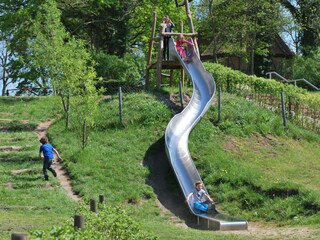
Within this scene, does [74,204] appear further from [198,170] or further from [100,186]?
[198,170]

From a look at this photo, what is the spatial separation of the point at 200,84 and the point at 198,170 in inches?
269

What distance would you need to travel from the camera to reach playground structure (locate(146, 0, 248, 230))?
18812 mm

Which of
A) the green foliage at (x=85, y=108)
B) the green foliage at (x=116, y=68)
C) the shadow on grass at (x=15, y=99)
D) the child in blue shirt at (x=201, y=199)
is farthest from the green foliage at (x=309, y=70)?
the child in blue shirt at (x=201, y=199)

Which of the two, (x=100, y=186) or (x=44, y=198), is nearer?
(x=44, y=198)

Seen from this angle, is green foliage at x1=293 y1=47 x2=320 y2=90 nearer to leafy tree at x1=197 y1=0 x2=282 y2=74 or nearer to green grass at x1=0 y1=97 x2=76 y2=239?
leafy tree at x1=197 y1=0 x2=282 y2=74

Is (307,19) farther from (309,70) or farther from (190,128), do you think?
(190,128)

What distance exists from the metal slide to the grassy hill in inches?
16.0

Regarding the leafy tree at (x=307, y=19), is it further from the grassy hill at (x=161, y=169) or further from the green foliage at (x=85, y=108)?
the green foliage at (x=85, y=108)

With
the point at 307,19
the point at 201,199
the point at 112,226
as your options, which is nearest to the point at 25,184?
the point at 201,199

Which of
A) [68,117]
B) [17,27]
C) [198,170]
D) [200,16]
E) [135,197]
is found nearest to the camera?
[135,197]

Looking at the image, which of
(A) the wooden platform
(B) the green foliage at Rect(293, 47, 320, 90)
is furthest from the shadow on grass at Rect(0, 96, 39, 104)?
(B) the green foliage at Rect(293, 47, 320, 90)

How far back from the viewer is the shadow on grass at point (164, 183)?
20594 mm

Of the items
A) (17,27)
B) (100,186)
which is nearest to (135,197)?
(100,186)

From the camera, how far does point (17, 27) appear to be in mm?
41906
